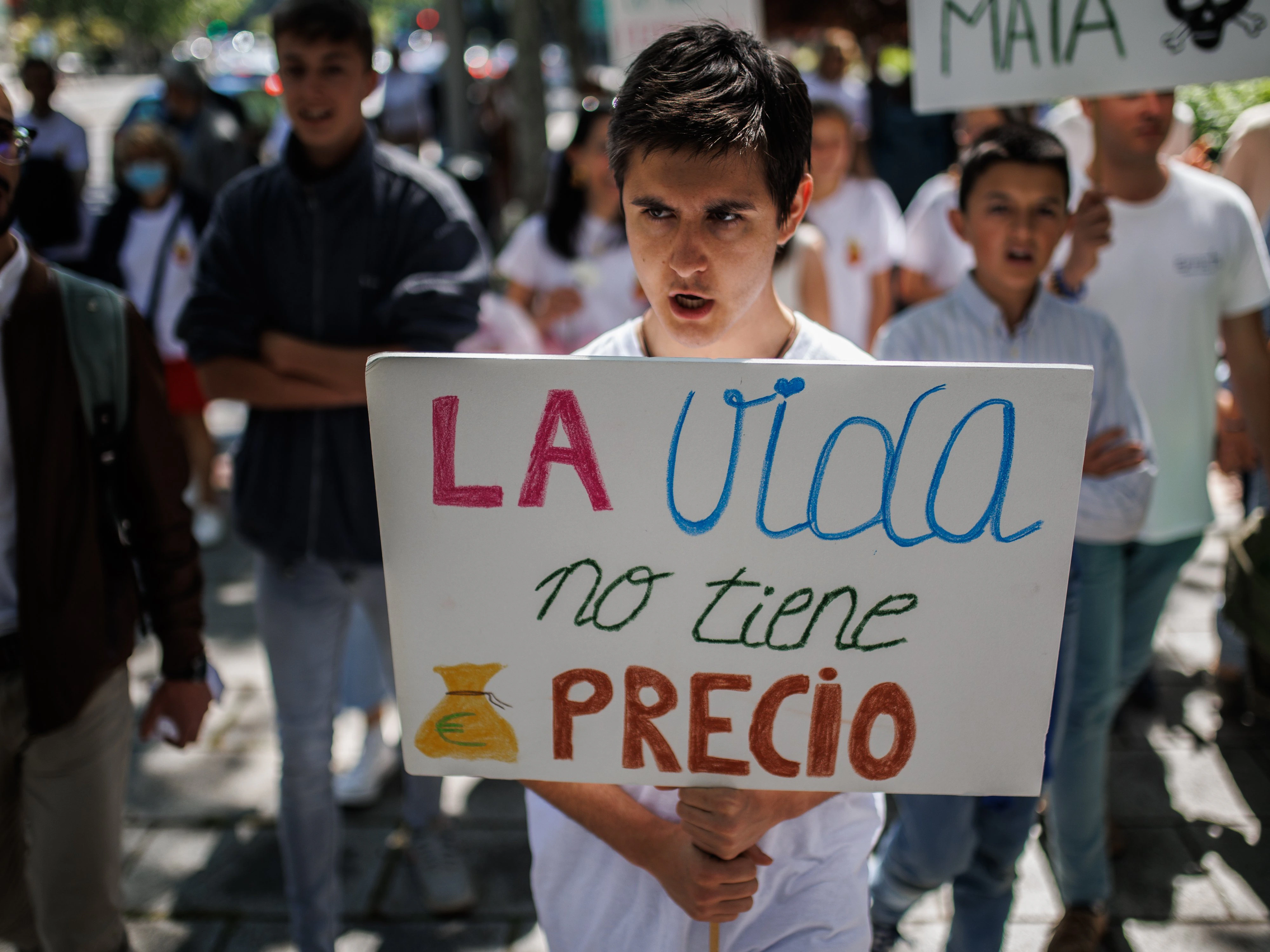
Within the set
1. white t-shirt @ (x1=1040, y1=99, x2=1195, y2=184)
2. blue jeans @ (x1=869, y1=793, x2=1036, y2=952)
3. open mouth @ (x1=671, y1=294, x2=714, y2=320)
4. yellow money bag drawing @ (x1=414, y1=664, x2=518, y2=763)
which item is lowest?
blue jeans @ (x1=869, y1=793, x2=1036, y2=952)

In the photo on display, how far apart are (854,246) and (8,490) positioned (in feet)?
11.2

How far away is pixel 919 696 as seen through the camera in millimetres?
1400

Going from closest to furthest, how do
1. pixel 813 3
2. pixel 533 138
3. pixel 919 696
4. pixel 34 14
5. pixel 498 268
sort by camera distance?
pixel 919 696
pixel 498 268
pixel 533 138
pixel 813 3
pixel 34 14

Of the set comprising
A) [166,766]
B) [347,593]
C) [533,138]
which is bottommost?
[166,766]

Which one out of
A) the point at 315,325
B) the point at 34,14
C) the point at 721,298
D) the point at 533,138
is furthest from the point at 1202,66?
the point at 34,14

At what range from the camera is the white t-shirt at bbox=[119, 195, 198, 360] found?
5.13 m

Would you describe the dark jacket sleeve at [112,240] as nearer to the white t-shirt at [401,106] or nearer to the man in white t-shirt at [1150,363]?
the man in white t-shirt at [1150,363]

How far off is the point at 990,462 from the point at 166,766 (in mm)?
3071

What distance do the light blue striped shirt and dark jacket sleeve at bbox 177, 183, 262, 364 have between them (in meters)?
1.47

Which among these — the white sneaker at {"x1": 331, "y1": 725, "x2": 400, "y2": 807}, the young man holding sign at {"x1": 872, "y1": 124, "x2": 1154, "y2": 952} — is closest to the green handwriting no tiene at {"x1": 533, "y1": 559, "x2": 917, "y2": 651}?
the young man holding sign at {"x1": 872, "y1": 124, "x2": 1154, "y2": 952}

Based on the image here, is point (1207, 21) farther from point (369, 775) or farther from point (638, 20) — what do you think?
point (369, 775)

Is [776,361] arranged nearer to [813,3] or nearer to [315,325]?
[315,325]

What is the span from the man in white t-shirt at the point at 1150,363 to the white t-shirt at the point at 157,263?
4.09 metres

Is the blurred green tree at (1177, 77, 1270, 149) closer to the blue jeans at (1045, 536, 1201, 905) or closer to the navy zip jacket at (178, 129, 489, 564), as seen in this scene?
the blue jeans at (1045, 536, 1201, 905)
